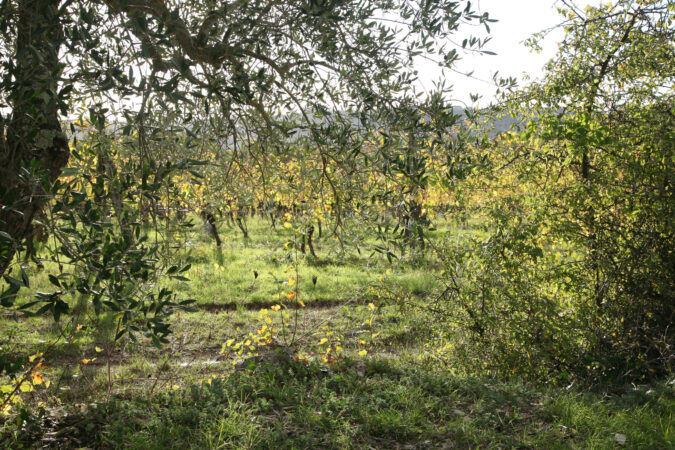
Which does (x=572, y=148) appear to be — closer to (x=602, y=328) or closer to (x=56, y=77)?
(x=602, y=328)

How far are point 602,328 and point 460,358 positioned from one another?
1669 mm

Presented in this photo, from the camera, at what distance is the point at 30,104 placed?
2910 mm

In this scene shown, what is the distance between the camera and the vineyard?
9.63ft

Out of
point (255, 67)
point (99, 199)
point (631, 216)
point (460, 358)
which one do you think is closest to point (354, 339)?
point (460, 358)

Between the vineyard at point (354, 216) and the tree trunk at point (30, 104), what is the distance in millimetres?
27

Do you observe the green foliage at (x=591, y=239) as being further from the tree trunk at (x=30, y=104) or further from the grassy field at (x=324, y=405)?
the tree trunk at (x=30, y=104)

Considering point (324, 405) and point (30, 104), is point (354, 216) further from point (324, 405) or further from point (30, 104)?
point (30, 104)

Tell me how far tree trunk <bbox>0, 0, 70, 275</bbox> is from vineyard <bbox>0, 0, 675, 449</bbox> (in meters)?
0.03

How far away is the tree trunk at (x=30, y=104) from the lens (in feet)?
7.60

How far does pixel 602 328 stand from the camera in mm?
5414

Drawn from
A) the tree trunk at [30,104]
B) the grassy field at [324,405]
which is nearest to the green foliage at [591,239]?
the grassy field at [324,405]

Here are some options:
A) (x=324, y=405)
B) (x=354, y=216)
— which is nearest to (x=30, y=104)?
(x=354, y=216)

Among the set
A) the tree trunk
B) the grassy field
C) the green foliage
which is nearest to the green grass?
the grassy field

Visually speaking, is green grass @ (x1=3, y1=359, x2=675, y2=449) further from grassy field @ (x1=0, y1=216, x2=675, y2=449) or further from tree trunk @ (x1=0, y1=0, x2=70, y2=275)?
tree trunk @ (x1=0, y1=0, x2=70, y2=275)
